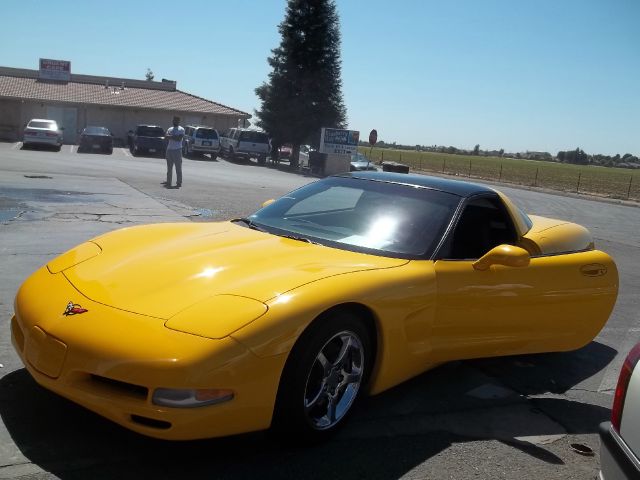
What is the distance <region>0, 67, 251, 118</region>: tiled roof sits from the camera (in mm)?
39156

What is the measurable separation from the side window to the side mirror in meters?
0.15

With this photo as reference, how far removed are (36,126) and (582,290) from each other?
2994cm

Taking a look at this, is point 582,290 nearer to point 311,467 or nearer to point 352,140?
point 311,467

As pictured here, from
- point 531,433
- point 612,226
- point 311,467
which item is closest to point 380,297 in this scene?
point 311,467

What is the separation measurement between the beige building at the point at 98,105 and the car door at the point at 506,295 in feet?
124

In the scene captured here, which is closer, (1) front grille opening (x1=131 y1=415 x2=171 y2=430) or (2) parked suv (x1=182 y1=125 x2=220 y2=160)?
(1) front grille opening (x1=131 y1=415 x2=171 y2=430)

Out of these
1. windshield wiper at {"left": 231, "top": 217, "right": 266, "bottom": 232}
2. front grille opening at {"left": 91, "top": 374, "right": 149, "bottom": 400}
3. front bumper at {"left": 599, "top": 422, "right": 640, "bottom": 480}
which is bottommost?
front grille opening at {"left": 91, "top": 374, "right": 149, "bottom": 400}

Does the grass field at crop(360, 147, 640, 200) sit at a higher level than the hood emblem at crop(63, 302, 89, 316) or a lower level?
higher

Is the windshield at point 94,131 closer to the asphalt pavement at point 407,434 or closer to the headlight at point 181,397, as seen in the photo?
the asphalt pavement at point 407,434

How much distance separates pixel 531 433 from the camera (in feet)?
11.5

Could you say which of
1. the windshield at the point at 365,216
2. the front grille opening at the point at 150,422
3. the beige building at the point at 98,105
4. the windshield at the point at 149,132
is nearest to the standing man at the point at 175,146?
the windshield at the point at 365,216

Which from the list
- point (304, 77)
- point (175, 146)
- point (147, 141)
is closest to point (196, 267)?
point (175, 146)

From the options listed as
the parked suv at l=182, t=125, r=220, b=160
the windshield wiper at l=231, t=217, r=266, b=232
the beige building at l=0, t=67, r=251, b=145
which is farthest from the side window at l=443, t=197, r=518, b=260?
the beige building at l=0, t=67, r=251, b=145

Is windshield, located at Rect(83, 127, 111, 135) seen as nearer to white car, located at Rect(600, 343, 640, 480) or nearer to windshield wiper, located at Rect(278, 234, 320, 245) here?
windshield wiper, located at Rect(278, 234, 320, 245)
